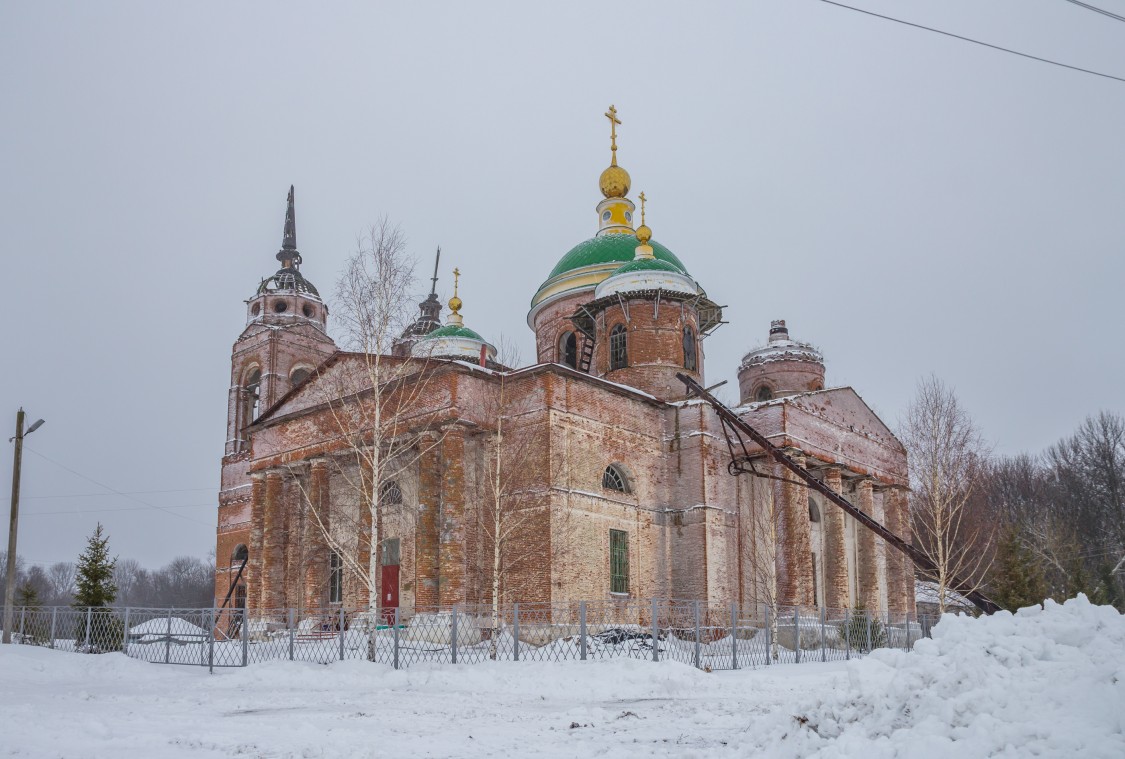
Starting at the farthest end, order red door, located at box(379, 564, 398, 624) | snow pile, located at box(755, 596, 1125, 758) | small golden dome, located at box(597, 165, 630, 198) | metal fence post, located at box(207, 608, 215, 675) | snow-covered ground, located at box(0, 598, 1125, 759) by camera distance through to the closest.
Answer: small golden dome, located at box(597, 165, 630, 198)
red door, located at box(379, 564, 398, 624)
metal fence post, located at box(207, 608, 215, 675)
snow-covered ground, located at box(0, 598, 1125, 759)
snow pile, located at box(755, 596, 1125, 758)

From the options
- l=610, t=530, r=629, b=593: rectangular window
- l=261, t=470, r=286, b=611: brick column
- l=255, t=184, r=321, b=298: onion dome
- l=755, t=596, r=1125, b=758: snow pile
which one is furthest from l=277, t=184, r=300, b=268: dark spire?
l=755, t=596, r=1125, b=758: snow pile

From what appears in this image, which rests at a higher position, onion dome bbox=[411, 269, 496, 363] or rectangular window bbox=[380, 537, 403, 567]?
onion dome bbox=[411, 269, 496, 363]

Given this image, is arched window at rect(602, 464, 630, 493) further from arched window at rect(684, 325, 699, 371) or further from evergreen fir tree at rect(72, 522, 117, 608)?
evergreen fir tree at rect(72, 522, 117, 608)

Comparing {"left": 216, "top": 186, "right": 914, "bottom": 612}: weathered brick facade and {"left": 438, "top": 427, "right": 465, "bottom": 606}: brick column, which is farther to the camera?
{"left": 216, "top": 186, "right": 914, "bottom": 612}: weathered brick facade

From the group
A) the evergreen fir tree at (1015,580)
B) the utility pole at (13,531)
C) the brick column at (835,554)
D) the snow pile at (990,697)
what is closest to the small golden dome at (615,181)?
the brick column at (835,554)

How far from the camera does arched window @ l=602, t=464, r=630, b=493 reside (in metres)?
25.2

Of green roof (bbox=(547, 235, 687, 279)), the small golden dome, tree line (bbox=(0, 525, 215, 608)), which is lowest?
tree line (bbox=(0, 525, 215, 608))

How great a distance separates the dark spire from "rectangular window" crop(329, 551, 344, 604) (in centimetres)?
2414

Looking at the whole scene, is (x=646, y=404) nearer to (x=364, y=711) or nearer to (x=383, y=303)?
(x=383, y=303)

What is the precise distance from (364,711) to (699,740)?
4345 millimetres

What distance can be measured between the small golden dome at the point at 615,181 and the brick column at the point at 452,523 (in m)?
16.9

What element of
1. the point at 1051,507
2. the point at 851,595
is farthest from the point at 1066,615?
the point at 1051,507

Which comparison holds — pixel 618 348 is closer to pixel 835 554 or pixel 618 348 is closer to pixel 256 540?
pixel 835 554

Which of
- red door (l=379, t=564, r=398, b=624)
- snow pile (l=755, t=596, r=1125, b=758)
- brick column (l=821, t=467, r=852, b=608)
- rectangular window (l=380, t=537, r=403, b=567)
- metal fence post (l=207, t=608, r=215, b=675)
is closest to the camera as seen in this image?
snow pile (l=755, t=596, r=1125, b=758)
